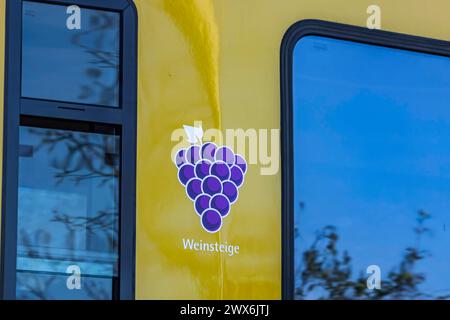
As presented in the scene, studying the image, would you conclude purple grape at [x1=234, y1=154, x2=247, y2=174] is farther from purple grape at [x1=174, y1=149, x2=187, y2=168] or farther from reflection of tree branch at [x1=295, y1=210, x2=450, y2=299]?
reflection of tree branch at [x1=295, y1=210, x2=450, y2=299]

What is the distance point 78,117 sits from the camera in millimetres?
3260

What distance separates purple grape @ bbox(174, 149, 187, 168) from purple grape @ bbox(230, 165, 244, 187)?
0.44 ft

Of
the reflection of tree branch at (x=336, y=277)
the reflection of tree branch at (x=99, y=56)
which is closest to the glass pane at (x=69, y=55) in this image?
the reflection of tree branch at (x=99, y=56)

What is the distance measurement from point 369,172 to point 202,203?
0.54 m

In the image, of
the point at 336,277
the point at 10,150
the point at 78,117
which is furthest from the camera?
the point at 336,277

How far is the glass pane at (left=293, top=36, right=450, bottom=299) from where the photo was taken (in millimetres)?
3523

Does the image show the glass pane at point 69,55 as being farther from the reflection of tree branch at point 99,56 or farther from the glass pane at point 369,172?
the glass pane at point 369,172

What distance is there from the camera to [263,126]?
347cm

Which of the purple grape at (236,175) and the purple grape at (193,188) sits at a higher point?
the purple grape at (236,175)

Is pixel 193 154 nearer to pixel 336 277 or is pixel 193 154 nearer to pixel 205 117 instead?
pixel 205 117

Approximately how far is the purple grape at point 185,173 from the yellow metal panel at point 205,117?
0.06 feet

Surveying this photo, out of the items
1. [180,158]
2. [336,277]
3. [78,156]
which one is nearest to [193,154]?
[180,158]

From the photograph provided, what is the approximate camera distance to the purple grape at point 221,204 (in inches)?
133
